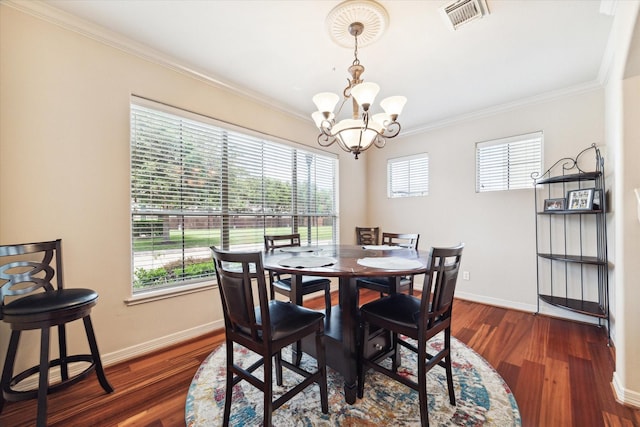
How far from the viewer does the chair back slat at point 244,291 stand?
4.23 feet

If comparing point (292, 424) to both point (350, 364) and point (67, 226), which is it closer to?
point (350, 364)

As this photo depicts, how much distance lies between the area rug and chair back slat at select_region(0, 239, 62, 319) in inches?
47.3

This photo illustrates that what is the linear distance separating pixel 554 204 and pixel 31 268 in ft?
15.7

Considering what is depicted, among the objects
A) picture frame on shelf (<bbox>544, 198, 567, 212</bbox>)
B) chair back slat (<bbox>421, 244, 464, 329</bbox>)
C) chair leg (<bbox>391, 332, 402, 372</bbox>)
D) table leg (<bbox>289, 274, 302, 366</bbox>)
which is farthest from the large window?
picture frame on shelf (<bbox>544, 198, 567, 212</bbox>)

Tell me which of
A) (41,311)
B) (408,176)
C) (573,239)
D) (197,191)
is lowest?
(41,311)

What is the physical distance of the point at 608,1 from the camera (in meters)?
1.73

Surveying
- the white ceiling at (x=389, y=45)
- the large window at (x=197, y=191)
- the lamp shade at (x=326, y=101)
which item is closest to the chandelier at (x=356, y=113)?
the lamp shade at (x=326, y=101)

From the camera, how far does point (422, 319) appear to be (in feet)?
4.71

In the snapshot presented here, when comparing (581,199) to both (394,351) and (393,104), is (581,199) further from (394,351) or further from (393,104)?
(394,351)

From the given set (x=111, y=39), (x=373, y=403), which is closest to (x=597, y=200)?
(x=373, y=403)

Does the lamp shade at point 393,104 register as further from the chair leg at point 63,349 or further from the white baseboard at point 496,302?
the white baseboard at point 496,302

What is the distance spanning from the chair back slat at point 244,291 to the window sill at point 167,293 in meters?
1.26

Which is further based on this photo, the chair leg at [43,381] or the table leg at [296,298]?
the table leg at [296,298]

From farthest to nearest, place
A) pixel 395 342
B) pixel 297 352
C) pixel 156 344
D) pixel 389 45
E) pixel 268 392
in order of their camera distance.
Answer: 1. pixel 156 344
2. pixel 389 45
3. pixel 297 352
4. pixel 395 342
5. pixel 268 392
